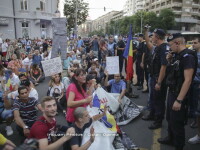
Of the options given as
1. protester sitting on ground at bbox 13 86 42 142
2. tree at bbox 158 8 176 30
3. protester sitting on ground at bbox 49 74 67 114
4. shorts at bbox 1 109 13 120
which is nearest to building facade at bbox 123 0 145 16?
tree at bbox 158 8 176 30

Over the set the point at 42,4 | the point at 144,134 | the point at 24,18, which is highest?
the point at 42,4

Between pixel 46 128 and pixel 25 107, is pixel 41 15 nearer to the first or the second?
pixel 25 107

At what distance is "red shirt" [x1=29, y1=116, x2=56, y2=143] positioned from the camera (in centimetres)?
232

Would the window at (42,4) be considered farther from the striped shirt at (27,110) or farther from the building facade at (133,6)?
the building facade at (133,6)

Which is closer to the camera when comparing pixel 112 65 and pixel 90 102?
pixel 90 102

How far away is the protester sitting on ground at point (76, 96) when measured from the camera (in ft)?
9.71

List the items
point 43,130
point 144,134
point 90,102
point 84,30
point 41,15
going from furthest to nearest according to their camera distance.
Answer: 1. point 84,30
2. point 41,15
3. point 144,134
4. point 90,102
5. point 43,130

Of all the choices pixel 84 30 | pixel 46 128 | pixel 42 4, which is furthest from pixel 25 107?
pixel 84 30

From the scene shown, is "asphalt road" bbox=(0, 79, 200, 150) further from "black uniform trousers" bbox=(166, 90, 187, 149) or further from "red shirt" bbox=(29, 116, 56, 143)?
"red shirt" bbox=(29, 116, 56, 143)

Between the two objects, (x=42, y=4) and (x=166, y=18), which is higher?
(x=166, y=18)

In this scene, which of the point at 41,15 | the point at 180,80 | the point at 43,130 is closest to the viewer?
the point at 43,130

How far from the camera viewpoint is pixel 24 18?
29062 mm

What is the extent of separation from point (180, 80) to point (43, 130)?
2.12 meters

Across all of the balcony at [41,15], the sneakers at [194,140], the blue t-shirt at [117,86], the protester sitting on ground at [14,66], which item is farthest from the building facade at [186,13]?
the sneakers at [194,140]
